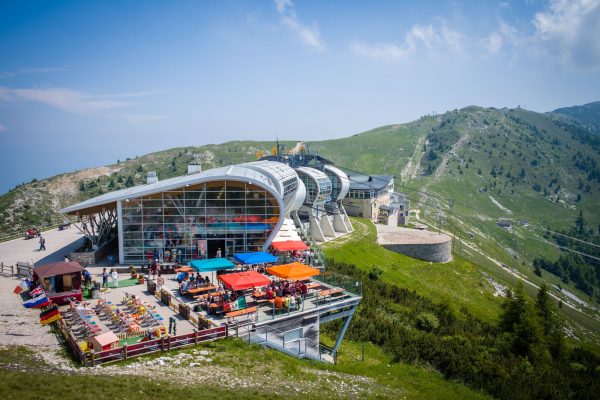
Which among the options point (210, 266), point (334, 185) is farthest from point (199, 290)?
point (334, 185)

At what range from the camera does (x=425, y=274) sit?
54.1m

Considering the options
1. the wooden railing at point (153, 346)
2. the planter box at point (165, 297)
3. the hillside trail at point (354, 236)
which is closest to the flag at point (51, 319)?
the planter box at point (165, 297)

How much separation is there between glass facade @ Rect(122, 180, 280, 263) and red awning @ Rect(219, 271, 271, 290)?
1177 centimetres

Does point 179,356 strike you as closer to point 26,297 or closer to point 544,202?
point 26,297

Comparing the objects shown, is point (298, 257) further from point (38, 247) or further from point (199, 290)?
point (38, 247)

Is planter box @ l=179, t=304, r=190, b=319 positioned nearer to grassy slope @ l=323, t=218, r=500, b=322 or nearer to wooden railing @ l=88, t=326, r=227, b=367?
wooden railing @ l=88, t=326, r=227, b=367

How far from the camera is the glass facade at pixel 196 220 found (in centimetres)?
3319

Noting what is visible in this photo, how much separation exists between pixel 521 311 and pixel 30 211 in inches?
3412

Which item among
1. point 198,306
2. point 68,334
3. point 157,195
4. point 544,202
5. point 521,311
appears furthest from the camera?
point 544,202

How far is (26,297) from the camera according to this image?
24281mm

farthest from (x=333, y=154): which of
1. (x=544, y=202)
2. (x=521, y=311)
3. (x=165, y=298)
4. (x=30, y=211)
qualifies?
(x=165, y=298)

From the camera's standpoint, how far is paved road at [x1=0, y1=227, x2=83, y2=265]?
35250 millimetres

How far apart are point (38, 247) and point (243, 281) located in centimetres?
2952

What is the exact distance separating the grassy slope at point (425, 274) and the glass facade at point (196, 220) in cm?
1430
